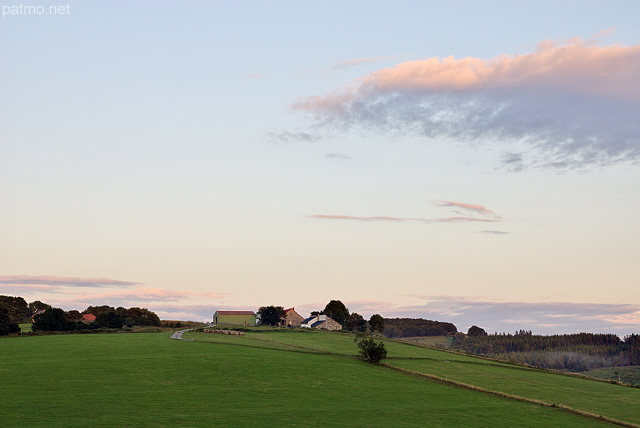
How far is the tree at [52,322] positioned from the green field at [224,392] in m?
48.5

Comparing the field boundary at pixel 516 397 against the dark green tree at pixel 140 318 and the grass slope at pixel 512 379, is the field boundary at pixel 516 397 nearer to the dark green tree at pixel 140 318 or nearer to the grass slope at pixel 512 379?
the grass slope at pixel 512 379

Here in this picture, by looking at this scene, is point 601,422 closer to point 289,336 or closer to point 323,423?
point 323,423

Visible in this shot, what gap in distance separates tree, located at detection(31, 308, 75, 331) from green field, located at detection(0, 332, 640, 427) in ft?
159

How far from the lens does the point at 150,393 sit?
63.2m

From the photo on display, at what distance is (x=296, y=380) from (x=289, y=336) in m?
65.5

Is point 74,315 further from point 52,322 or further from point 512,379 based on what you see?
point 512,379

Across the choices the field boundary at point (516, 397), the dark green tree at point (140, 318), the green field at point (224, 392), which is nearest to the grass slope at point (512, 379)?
the field boundary at point (516, 397)

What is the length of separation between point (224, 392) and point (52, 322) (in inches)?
3926

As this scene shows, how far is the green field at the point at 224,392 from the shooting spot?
176 feet

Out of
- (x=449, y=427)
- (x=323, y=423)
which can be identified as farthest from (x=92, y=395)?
(x=449, y=427)

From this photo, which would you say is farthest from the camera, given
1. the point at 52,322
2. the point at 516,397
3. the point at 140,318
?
the point at 140,318

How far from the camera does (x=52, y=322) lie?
150 m

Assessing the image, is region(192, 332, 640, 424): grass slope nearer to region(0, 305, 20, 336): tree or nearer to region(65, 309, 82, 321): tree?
region(0, 305, 20, 336): tree

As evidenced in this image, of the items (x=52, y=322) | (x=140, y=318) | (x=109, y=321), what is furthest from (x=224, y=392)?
(x=140, y=318)
